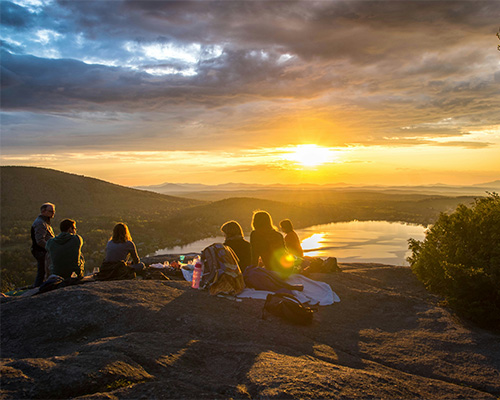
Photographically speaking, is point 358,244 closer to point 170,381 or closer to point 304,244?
point 304,244

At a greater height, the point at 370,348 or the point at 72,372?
the point at 72,372

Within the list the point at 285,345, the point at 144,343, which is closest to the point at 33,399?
the point at 144,343

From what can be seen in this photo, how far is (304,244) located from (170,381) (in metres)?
29.4

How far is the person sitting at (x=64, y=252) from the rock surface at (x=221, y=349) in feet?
5.37

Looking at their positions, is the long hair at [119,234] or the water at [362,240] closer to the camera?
the long hair at [119,234]

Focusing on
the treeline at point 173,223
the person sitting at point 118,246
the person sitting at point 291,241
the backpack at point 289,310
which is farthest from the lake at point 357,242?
the backpack at point 289,310

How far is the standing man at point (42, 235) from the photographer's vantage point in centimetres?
A: 1001

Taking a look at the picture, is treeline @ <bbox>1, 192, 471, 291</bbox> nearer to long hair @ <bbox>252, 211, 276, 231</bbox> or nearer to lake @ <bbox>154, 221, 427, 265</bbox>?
lake @ <bbox>154, 221, 427, 265</bbox>

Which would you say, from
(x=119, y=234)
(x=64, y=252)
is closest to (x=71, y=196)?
(x=64, y=252)

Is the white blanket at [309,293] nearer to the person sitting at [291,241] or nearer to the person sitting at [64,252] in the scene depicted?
the person sitting at [291,241]

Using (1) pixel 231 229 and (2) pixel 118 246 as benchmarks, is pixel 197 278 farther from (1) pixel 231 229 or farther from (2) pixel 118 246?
(2) pixel 118 246

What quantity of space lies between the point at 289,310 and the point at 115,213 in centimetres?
4828

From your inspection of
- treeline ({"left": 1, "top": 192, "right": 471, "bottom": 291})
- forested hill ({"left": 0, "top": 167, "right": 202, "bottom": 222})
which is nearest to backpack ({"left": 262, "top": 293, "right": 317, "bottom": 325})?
treeline ({"left": 1, "top": 192, "right": 471, "bottom": 291})

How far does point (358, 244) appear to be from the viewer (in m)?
33.7
